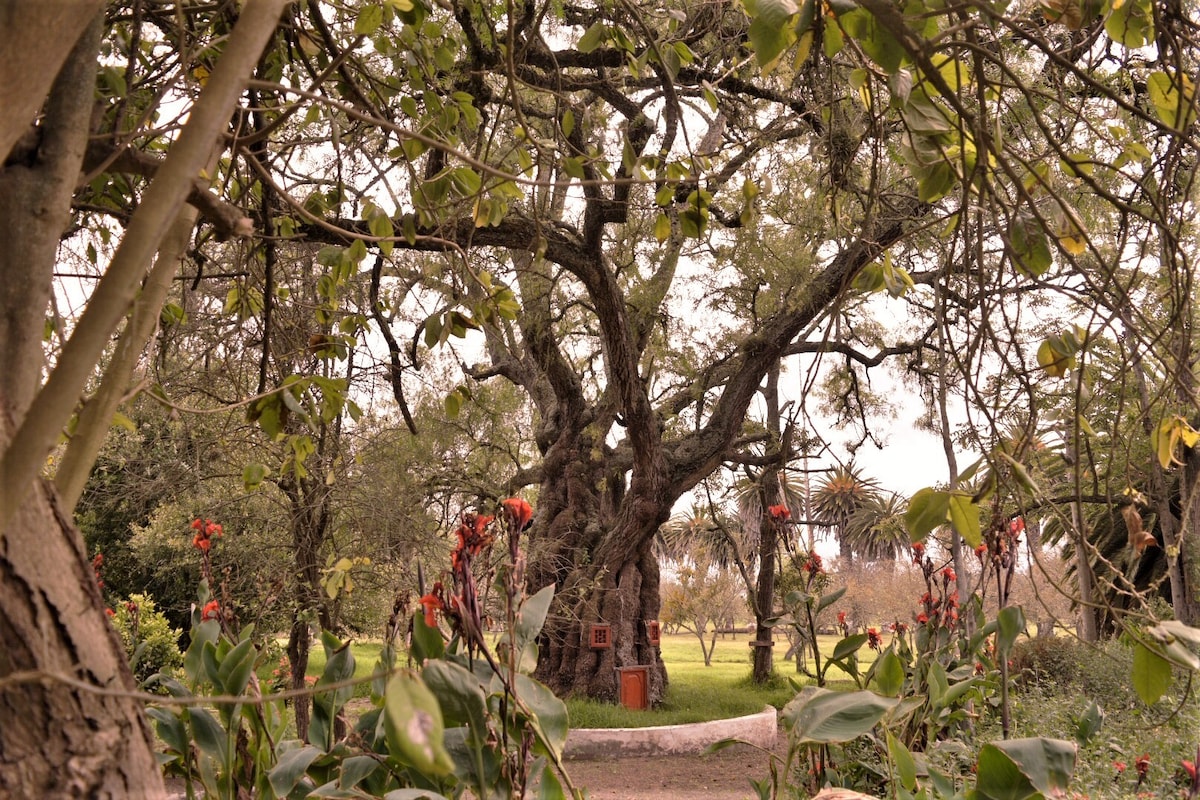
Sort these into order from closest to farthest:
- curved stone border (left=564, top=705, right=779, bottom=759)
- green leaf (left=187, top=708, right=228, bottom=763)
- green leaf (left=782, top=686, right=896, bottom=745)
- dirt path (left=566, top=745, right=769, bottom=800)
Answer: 1. green leaf (left=782, top=686, right=896, bottom=745)
2. green leaf (left=187, top=708, right=228, bottom=763)
3. dirt path (left=566, top=745, right=769, bottom=800)
4. curved stone border (left=564, top=705, right=779, bottom=759)

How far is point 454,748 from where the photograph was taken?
3.88 feet

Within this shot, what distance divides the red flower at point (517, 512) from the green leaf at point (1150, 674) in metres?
0.72

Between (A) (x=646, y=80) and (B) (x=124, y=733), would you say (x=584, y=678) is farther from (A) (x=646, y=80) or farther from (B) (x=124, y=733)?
(B) (x=124, y=733)

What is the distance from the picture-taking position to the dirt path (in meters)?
6.53

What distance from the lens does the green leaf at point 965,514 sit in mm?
942

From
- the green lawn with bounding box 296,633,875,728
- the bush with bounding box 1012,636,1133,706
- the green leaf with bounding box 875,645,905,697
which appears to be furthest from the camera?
the green lawn with bounding box 296,633,875,728

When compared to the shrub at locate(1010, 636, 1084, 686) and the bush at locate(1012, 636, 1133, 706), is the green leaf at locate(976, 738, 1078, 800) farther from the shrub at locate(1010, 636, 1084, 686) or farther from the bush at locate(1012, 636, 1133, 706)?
the shrub at locate(1010, 636, 1084, 686)

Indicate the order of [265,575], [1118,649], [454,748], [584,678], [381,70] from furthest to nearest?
[584,678], [1118,649], [265,575], [381,70], [454,748]

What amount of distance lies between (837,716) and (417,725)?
89 cm

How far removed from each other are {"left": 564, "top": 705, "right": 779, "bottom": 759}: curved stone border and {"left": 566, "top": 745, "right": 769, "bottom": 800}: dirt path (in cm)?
10

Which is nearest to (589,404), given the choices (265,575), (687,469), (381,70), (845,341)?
(687,469)

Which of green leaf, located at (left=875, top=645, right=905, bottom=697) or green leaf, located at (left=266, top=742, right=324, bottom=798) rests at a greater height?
green leaf, located at (left=875, top=645, right=905, bottom=697)

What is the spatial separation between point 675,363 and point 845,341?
1943mm

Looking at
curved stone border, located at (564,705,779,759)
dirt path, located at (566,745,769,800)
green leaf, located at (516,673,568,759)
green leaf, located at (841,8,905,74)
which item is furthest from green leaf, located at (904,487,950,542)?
curved stone border, located at (564,705,779,759)
